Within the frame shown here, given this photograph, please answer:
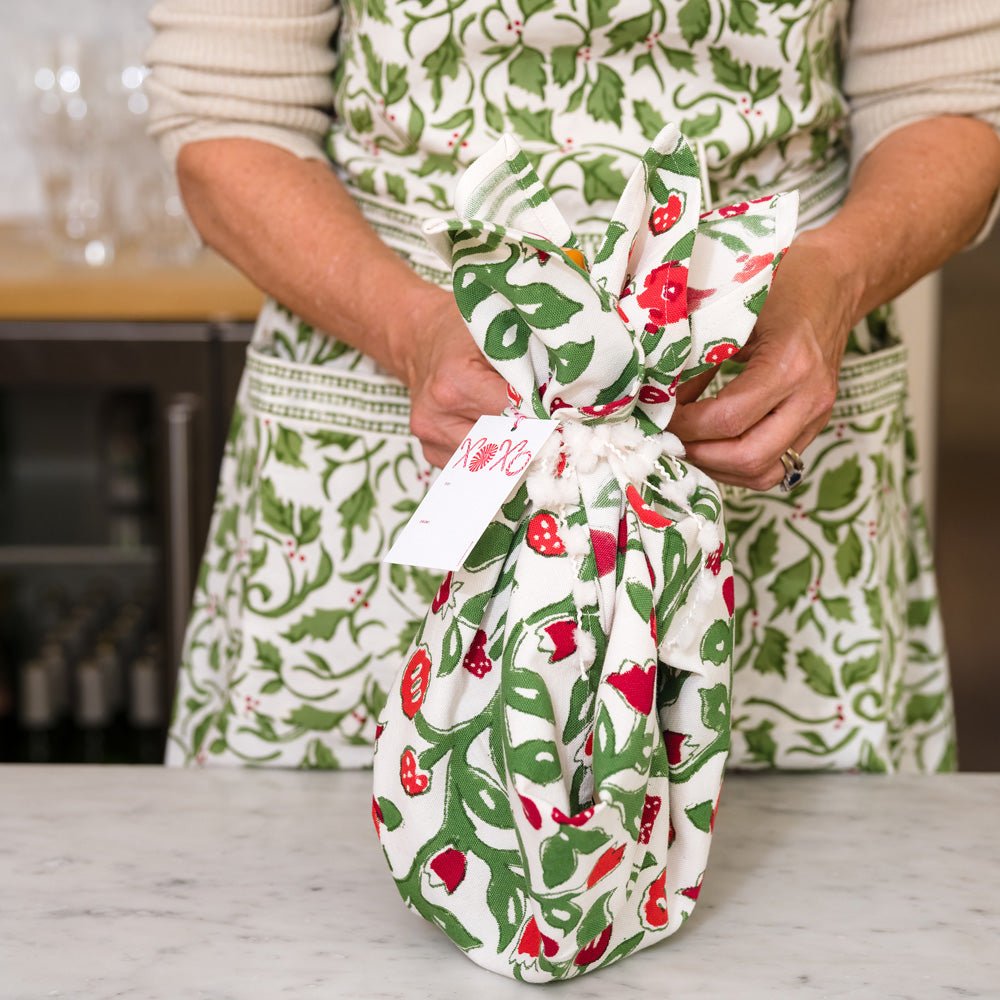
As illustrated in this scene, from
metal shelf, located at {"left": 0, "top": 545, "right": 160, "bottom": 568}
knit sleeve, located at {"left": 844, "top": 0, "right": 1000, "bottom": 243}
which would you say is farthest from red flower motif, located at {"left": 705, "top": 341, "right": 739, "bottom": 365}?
metal shelf, located at {"left": 0, "top": 545, "right": 160, "bottom": 568}

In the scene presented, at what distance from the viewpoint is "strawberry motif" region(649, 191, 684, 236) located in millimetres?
466

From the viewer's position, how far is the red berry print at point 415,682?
481 millimetres

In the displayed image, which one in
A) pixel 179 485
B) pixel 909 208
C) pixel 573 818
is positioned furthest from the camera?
pixel 179 485

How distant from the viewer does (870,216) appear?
0.67 metres

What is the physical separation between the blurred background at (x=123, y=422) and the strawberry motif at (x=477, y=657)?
122 centimetres

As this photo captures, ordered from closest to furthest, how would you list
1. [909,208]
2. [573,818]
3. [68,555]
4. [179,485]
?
[573,818], [909,208], [179,485], [68,555]

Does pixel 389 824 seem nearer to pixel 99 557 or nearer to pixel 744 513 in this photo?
pixel 744 513

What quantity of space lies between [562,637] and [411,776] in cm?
8

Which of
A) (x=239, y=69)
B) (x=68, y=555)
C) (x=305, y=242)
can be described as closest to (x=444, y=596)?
(x=305, y=242)

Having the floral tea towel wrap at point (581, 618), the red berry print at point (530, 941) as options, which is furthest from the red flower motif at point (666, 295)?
the red berry print at point (530, 941)

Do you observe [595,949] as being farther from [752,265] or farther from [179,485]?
[179,485]

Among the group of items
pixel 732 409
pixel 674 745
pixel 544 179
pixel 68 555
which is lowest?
pixel 68 555

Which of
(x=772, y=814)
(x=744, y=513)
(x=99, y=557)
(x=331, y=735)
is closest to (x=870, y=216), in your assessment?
(x=744, y=513)

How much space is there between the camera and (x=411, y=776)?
49 centimetres
